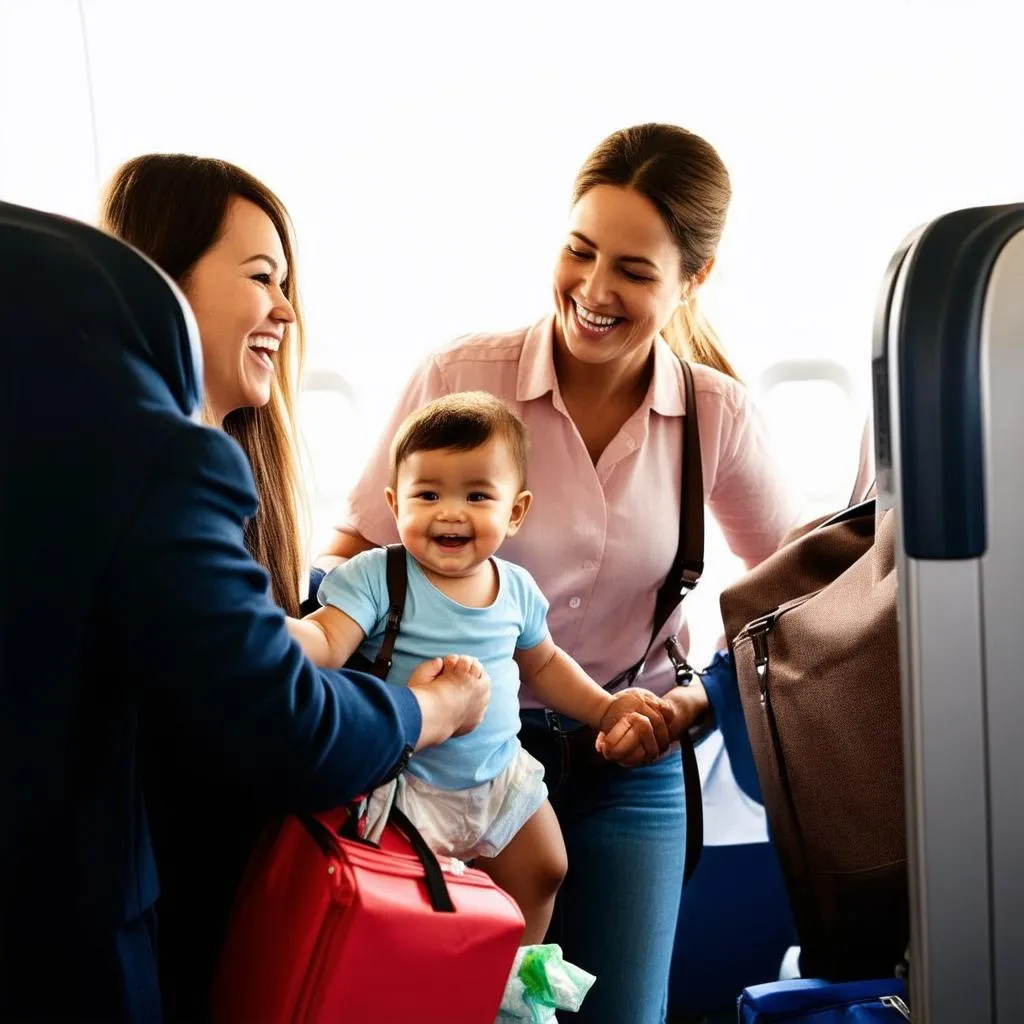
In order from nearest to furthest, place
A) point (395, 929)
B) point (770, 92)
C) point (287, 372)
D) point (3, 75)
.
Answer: point (395, 929)
point (287, 372)
point (3, 75)
point (770, 92)

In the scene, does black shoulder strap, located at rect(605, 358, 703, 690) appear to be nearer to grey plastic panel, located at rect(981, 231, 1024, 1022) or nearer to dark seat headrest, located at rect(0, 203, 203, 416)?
grey plastic panel, located at rect(981, 231, 1024, 1022)

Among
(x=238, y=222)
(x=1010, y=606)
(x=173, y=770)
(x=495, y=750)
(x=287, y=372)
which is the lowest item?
(x=495, y=750)

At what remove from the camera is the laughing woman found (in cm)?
133

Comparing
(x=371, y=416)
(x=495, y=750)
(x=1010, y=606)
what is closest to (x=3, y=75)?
(x=371, y=416)

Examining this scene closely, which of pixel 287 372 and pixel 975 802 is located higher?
pixel 287 372

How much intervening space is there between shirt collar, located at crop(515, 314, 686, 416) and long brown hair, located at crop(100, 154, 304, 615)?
461 mm

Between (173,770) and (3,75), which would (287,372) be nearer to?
(173,770)

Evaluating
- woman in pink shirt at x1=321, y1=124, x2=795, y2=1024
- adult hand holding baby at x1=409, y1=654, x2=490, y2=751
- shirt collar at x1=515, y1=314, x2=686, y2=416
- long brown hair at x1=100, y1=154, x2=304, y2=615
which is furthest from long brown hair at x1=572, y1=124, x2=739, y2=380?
adult hand holding baby at x1=409, y1=654, x2=490, y2=751

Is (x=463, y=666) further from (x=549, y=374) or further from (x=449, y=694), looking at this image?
(x=549, y=374)

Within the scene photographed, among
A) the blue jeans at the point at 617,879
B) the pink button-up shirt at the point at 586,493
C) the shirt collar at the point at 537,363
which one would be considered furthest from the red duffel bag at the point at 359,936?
the shirt collar at the point at 537,363

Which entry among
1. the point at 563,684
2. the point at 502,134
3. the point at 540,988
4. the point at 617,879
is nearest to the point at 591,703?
the point at 563,684

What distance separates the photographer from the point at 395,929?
1.17 m

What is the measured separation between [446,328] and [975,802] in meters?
2.08

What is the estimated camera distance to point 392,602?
1.58 m
